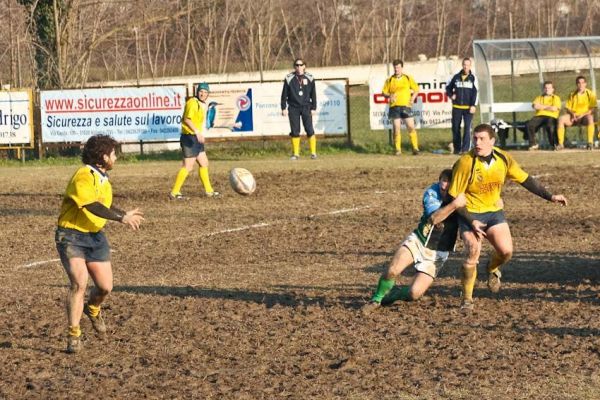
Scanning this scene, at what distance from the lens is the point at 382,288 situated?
35.1ft

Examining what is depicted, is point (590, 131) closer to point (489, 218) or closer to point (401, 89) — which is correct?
point (401, 89)

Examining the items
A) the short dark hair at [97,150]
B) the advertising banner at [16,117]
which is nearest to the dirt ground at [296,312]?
the short dark hair at [97,150]

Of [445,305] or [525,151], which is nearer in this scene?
[445,305]

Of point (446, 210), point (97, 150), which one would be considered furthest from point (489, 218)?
point (97, 150)

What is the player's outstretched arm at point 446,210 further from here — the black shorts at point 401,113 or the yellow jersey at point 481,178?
the black shorts at point 401,113

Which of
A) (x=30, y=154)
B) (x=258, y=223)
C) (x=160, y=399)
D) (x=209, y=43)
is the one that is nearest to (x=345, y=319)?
(x=160, y=399)

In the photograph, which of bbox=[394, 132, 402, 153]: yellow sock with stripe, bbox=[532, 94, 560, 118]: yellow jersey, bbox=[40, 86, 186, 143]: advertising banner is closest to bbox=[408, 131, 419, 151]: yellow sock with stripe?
bbox=[394, 132, 402, 153]: yellow sock with stripe

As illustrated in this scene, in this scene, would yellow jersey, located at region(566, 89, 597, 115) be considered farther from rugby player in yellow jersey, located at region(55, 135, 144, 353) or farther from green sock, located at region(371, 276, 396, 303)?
rugby player in yellow jersey, located at region(55, 135, 144, 353)

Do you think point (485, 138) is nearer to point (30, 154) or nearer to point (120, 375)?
point (120, 375)

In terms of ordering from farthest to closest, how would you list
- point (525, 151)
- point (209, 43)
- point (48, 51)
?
point (209, 43)
point (48, 51)
point (525, 151)

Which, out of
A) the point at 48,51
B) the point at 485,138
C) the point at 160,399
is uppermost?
the point at 48,51

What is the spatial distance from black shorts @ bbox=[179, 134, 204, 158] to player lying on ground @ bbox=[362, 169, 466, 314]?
9179mm

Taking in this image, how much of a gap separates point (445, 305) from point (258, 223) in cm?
641

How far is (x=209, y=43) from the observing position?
38312mm
